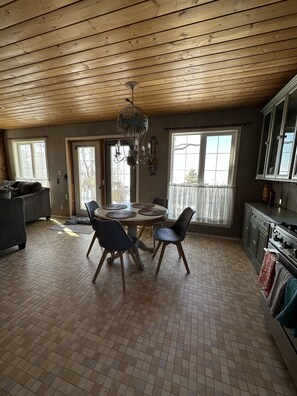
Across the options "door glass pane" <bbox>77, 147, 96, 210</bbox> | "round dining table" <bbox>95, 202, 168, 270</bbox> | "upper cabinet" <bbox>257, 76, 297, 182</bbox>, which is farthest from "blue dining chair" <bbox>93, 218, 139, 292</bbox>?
"door glass pane" <bbox>77, 147, 96, 210</bbox>

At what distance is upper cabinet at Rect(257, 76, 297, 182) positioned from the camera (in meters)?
1.91

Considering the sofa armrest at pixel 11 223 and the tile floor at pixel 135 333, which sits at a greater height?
the sofa armrest at pixel 11 223

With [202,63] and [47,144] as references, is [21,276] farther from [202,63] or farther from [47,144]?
[47,144]

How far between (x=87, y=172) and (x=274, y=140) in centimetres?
393

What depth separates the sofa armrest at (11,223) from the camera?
2.54 metres

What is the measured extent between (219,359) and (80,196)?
4.37m

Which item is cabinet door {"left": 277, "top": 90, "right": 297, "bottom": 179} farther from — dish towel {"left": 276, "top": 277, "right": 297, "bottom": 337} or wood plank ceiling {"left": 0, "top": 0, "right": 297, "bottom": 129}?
dish towel {"left": 276, "top": 277, "right": 297, "bottom": 337}

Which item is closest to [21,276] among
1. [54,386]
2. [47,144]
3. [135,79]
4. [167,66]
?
[54,386]

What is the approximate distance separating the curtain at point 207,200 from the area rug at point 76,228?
1.97 meters

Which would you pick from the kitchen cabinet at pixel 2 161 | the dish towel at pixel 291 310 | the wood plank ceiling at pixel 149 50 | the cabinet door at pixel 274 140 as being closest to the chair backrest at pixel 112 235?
the dish towel at pixel 291 310

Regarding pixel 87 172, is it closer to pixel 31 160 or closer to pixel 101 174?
pixel 101 174

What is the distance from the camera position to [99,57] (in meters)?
1.73

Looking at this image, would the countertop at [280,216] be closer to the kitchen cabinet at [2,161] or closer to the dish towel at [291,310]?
the dish towel at [291,310]

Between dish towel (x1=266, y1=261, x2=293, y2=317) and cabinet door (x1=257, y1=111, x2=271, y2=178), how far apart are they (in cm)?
192
